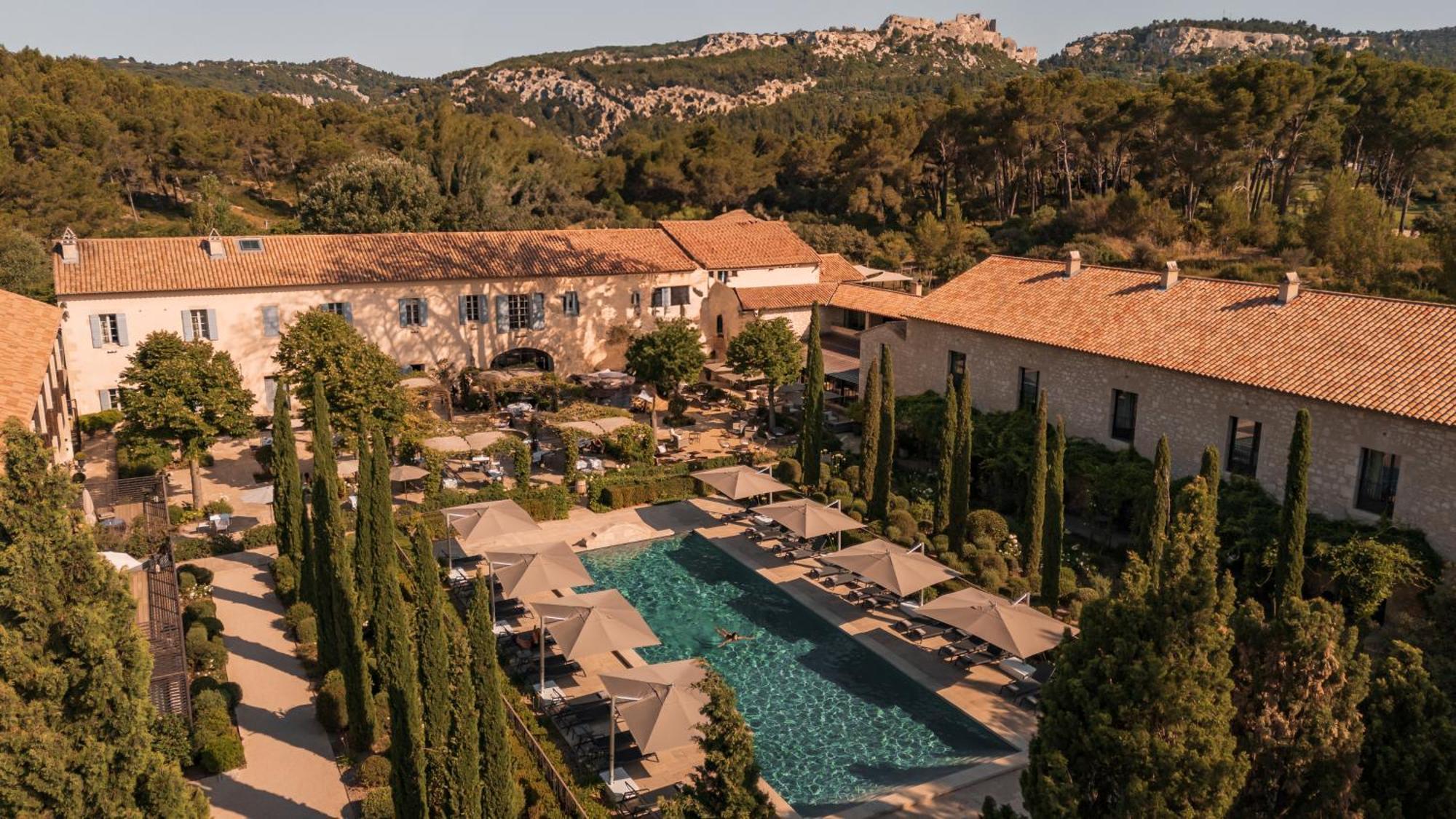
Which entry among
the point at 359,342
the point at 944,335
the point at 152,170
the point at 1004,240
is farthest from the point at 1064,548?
the point at 152,170

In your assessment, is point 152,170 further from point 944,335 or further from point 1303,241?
point 1303,241

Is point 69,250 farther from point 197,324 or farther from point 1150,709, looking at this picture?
point 1150,709

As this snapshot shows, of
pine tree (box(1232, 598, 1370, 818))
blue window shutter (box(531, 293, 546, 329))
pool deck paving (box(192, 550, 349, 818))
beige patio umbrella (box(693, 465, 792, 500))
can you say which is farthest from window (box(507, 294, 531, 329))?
pine tree (box(1232, 598, 1370, 818))

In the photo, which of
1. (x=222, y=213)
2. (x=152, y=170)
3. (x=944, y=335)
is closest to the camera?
(x=944, y=335)

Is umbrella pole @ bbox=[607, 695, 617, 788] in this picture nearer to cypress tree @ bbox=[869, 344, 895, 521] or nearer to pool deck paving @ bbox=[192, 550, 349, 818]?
pool deck paving @ bbox=[192, 550, 349, 818]

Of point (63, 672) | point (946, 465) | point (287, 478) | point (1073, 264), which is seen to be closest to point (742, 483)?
point (946, 465)

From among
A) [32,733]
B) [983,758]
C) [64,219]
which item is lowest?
[983,758]

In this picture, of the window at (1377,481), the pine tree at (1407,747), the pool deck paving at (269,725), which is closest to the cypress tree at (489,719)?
the pool deck paving at (269,725)

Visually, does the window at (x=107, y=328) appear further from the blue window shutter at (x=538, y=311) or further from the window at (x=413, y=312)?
the blue window shutter at (x=538, y=311)
